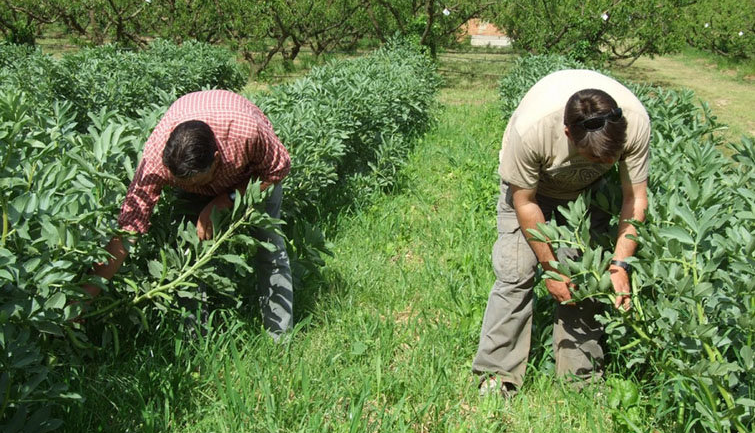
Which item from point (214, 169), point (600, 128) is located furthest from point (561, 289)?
point (214, 169)

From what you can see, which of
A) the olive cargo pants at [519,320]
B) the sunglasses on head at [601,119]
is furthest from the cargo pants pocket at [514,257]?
the sunglasses on head at [601,119]

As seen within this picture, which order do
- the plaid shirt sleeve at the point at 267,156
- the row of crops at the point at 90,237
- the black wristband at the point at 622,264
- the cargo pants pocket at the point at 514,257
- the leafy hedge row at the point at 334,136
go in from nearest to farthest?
1. the row of crops at the point at 90,237
2. the black wristband at the point at 622,264
3. the cargo pants pocket at the point at 514,257
4. the plaid shirt sleeve at the point at 267,156
5. the leafy hedge row at the point at 334,136

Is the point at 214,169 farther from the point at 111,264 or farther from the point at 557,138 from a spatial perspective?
the point at 557,138

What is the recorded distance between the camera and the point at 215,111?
2854mm

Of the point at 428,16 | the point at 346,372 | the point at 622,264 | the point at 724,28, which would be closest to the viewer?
the point at 622,264

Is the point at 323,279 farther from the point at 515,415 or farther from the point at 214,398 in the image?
the point at 515,415

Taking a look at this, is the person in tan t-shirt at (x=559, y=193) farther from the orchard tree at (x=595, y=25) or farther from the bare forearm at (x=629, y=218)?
the orchard tree at (x=595, y=25)

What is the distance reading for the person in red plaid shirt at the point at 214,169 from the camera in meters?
2.54

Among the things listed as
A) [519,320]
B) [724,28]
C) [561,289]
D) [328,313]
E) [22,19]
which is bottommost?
[724,28]

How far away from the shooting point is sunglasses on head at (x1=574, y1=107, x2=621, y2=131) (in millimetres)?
2275

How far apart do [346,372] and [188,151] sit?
4.37ft

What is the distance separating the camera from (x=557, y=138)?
253cm

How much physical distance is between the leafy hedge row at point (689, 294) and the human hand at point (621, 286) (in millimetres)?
37

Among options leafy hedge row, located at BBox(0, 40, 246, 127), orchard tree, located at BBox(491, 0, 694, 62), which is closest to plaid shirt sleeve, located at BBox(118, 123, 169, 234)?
leafy hedge row, located at BBox(0, 40, 246, 127)
